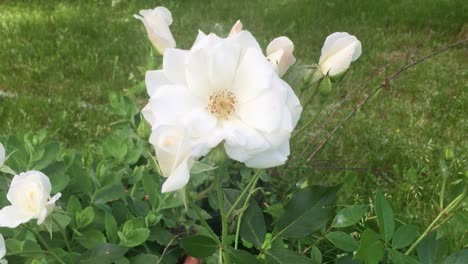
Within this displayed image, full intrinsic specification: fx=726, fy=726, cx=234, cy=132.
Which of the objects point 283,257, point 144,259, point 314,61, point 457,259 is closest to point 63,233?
point 144,259

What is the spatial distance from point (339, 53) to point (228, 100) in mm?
173

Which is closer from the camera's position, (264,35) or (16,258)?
(16,258)

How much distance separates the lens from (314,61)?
12.8 ft

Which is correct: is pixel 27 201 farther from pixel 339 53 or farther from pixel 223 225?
pixel 339 53

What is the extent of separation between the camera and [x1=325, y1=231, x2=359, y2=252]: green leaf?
3.74 ft

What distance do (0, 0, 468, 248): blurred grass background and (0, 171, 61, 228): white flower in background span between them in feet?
2.75

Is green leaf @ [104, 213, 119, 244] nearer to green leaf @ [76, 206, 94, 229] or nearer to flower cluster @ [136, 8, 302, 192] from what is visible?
green leaf @ [76, 206, 94, 229]

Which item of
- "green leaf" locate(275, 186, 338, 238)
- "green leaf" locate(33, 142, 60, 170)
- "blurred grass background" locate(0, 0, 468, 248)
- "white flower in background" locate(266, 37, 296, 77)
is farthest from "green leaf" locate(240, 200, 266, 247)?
"blurred grass background" locate(0, 0, 468, 248)

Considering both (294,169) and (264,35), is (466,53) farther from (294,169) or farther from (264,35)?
(294,169)

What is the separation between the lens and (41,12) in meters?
4.93

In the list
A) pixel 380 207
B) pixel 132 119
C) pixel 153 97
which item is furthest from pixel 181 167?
pixel 132 119

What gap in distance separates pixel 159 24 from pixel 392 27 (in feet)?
13.1

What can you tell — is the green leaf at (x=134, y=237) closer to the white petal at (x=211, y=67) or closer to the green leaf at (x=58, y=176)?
the green leaf at (x=58, y=176)

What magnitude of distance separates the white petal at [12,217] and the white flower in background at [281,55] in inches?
15.9
